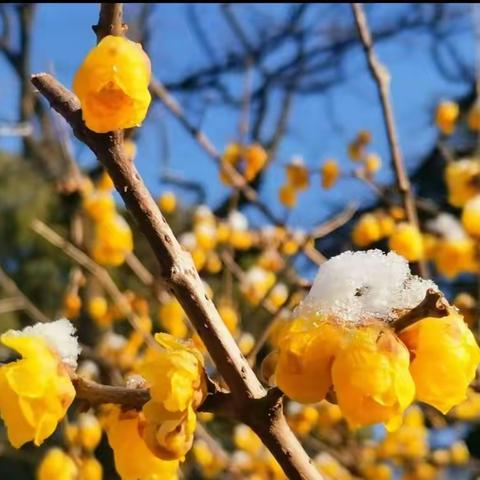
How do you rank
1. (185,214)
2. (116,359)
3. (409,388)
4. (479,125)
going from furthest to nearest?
(185,214) → (116,359) → (479,125) → (409,388)

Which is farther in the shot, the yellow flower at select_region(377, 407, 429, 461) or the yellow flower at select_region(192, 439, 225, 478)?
the yellow flower at select_region(377, 407, 429, 461)

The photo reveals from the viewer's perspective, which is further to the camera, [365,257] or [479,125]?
[479,125]

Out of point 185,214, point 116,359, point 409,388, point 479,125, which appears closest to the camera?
point 409,388

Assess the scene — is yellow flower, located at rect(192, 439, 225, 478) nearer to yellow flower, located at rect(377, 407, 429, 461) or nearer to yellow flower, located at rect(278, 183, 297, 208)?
yellow flower, located at rect(377, 407, 429, 461)

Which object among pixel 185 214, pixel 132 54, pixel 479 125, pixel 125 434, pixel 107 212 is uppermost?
pixel 132 54

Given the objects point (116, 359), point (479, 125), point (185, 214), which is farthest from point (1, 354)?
point (185, 214)

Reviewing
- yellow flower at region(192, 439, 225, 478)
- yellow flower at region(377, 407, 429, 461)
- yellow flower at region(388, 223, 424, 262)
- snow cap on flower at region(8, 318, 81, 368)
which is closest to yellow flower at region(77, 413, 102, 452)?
yellow flower at region(192, 439, 225, 478)

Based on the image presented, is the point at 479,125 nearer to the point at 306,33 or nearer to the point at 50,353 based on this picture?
the point at 50,353
